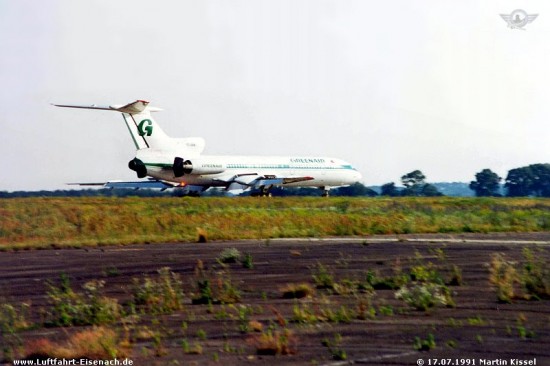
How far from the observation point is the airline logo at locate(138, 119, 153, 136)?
66.8m

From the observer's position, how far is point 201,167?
71.7 m

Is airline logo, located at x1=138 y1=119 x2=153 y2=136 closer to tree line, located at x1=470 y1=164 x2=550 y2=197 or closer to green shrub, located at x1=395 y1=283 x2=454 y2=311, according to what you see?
green shrub, located at x1=395 y1=283 x2=454 y2=311

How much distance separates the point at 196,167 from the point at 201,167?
0.65 m

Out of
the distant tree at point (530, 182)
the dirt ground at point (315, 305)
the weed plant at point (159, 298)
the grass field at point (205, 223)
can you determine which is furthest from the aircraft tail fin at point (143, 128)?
the distant tree at point (530, 182)

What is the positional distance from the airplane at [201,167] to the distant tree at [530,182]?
38.8 meters

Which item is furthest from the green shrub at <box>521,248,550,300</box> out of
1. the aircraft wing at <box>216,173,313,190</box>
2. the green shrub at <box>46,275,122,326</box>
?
the aircraft wing at <box>216,173,313,190</box>

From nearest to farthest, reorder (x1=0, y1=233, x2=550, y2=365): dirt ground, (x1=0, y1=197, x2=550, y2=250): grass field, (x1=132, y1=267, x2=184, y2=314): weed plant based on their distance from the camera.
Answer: (x1=0, y1=233, x2=550, y2=365): dirt ground < (x1=132, y1=267, x2=184, y2=314): weed plant < (x1=0, y1=197, x2=550, y2=250): grass field

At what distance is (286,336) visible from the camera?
13461 millimetres

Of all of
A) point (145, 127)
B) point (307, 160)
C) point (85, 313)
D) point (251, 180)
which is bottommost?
point (85, 313)

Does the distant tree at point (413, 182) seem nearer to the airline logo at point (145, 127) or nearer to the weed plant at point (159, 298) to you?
the airline logo at point (145, 127)

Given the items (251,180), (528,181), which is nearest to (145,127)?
(251,180)

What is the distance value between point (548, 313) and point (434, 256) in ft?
39.2

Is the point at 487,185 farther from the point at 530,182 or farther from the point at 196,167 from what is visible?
the point at 196,167

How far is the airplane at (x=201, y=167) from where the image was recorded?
220 ft
